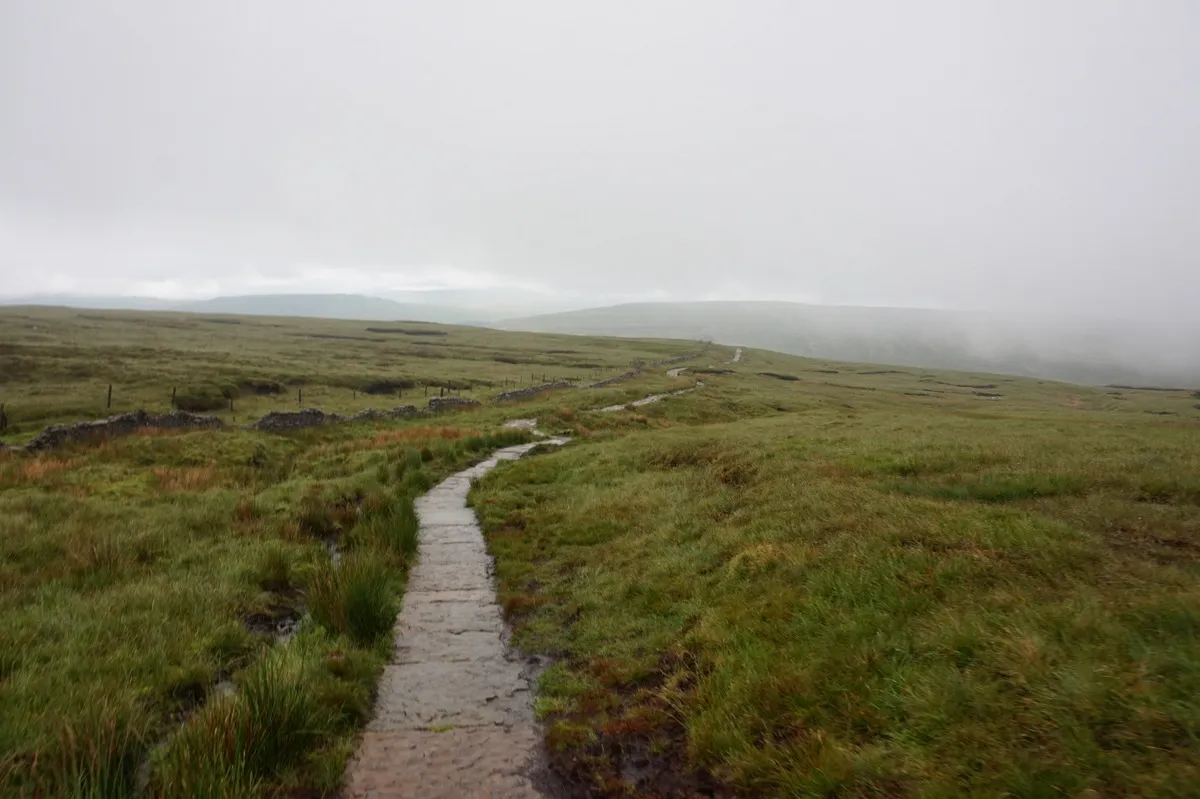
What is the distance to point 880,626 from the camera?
820 cm

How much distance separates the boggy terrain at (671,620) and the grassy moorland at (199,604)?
55 mm

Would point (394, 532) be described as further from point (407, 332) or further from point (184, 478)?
point (407, 332)

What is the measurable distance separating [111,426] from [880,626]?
1189 inches

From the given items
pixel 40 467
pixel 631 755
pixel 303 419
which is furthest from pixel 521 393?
pixel 631 755

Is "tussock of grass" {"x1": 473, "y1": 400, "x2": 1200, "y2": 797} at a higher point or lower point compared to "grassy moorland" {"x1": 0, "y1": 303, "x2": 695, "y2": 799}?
higher

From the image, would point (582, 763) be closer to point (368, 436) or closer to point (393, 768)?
point (393, 768)

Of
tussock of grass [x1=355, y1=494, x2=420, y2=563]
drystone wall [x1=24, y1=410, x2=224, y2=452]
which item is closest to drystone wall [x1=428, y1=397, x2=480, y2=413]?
drystone wall [x1=24, y1=410, x2=224, y2=452]

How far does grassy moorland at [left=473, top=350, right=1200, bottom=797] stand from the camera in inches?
228

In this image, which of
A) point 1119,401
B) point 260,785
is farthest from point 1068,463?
point 1119,401

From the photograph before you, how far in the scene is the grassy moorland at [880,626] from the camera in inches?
228

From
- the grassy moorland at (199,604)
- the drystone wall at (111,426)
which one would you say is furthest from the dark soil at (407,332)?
the grassy moorland at (199,604)

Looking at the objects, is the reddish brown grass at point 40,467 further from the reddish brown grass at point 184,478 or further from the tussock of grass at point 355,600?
the tussock of grass at point 355,600

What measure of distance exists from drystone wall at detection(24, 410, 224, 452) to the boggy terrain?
264 cm

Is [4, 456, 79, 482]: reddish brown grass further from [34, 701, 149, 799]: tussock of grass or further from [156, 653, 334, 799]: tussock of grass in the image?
[156, 653, 334, 799]: tussock of grass
